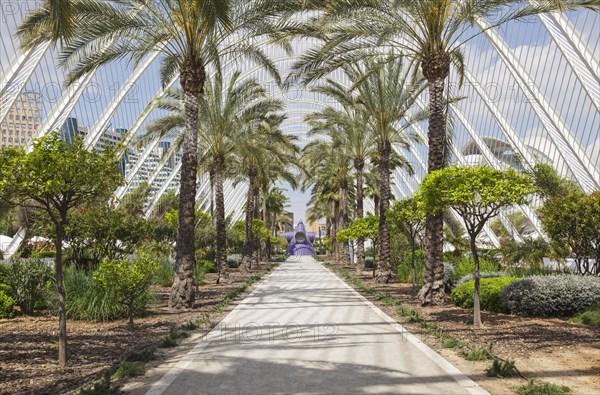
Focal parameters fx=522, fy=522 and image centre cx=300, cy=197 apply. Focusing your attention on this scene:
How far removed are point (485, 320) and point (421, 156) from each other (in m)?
30.4

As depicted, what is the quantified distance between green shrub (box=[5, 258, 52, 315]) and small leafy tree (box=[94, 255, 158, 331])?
2277 mm

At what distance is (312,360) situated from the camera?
6.68 m

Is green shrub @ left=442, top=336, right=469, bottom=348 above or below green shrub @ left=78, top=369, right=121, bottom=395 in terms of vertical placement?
below

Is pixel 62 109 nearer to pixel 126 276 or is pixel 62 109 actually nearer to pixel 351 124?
pixel 351 124

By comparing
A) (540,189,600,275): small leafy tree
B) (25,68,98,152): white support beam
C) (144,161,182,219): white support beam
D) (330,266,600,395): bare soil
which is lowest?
(330,266,600,395): bare soil

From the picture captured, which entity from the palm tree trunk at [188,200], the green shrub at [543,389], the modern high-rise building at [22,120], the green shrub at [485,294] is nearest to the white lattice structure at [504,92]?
the modern high-rise building at [22,120]

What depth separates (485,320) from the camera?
33.2ft

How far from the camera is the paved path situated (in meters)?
5.44

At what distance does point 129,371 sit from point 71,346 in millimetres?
2386

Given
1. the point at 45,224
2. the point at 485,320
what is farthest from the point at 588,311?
the point at 45,224

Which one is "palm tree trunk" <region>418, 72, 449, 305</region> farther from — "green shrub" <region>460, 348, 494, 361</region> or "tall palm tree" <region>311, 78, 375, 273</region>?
"tall palm tree" <region>311, 78, 375, 273</region>

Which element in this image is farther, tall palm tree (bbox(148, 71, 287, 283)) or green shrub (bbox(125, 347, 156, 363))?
tall palm tree (bbox(148, 71, 287, 283))

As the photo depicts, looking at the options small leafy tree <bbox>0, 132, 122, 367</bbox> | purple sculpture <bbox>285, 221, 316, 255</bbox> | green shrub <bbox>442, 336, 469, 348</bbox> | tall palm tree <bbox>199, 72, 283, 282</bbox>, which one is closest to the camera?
small leafy tree <bbox>0, 132, 122, 367</bbox>

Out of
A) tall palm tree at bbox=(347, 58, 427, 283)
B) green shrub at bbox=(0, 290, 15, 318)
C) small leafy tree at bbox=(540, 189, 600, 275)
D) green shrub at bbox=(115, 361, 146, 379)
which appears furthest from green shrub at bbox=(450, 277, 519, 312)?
green shrub at bbox=(0, 290, 15, 318)
